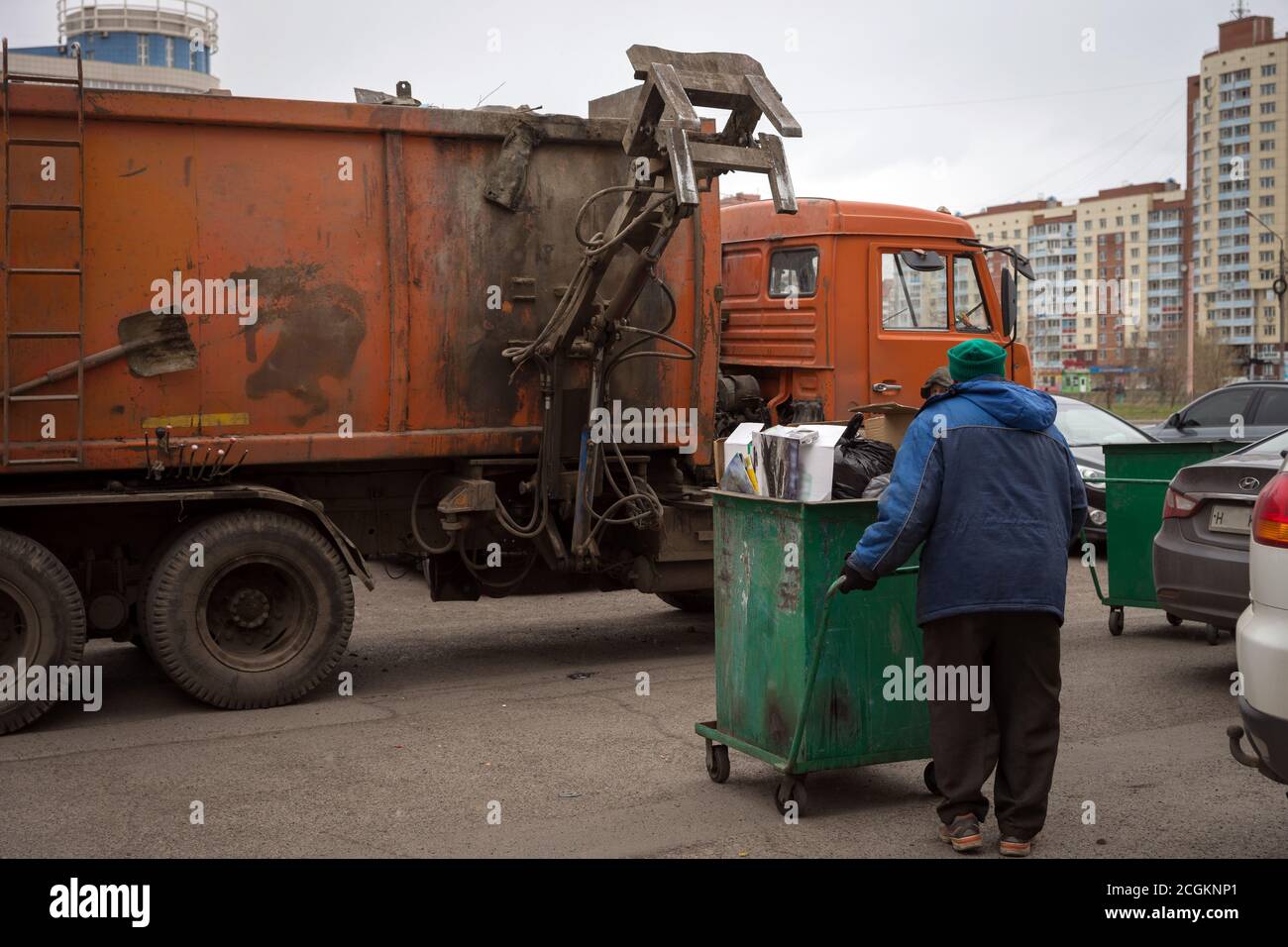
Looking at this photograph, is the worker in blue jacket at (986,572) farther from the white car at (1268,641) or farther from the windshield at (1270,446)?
Answer: the windshield at (1270,446)

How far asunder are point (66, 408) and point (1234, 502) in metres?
6.21

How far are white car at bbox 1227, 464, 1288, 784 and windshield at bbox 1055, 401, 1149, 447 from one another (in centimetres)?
985

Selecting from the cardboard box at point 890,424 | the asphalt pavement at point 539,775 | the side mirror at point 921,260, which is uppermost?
the side mirror at point 921,260

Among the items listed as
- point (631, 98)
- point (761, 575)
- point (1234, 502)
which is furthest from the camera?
point (631, 98)

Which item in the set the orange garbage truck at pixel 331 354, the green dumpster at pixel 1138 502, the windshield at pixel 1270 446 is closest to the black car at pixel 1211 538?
the windshield at pixel 1270 446

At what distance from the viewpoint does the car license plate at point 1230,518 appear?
7305 millimetres

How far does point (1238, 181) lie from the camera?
311 ft

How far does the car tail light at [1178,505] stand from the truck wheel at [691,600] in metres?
3.56

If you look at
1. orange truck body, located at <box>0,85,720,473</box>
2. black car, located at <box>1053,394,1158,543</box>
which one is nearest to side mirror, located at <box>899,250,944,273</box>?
orange truck body, located at <box>0,85,720,473</box>

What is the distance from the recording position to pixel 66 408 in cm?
708

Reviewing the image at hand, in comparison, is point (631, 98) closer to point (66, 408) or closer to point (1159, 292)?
point (66, 408)

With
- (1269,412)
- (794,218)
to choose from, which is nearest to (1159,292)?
(1269,412)

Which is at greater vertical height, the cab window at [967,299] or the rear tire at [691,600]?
the cab window at [967,299]

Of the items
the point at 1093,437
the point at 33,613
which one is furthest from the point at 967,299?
the point at 33,613
